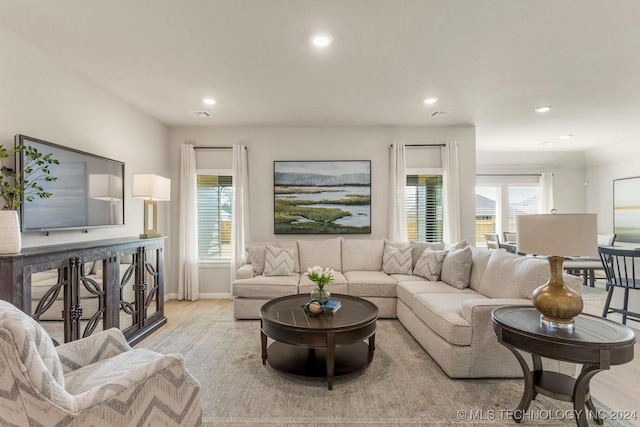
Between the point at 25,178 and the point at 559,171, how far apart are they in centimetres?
924

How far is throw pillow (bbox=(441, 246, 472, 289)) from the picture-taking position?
343 centimetres

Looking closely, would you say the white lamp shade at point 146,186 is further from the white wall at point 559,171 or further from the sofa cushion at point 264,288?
Result: the white wall at point 559,171

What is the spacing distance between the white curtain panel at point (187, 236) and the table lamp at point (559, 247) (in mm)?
4336

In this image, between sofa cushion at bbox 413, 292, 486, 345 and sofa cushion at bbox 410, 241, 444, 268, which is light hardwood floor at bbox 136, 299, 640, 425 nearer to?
sofa cushion at bbox 413, 292, 486, 345

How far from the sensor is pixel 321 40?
250 centimetres

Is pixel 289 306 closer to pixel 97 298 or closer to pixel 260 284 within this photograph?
pixel 260 284

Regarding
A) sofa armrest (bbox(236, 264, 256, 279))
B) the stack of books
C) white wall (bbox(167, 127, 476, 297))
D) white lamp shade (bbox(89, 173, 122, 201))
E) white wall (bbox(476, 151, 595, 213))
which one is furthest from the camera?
white wall (bbox(476, 151, 595, 213))

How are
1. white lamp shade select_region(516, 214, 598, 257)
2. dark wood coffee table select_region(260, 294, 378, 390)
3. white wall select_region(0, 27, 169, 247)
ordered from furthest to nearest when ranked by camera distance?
white wall select_region(0, 27, 169, 247)
dark wood coffee table select_region(260, 294, 378, 390)
white lamp shade select_region(516, 214, 598, 257)

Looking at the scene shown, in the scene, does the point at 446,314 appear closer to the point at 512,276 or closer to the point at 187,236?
the point at 512,276

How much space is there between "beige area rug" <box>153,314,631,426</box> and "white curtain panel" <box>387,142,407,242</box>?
2.19 metres

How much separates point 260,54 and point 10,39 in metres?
1.88

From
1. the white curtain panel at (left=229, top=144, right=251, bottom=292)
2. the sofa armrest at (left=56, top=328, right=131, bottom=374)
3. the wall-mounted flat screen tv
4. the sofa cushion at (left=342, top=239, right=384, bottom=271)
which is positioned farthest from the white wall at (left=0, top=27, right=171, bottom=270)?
the wall-mounted flat screen tv

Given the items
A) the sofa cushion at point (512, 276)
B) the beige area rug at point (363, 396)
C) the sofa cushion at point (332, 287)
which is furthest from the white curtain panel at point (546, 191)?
the beige area rug at point (363, 396)

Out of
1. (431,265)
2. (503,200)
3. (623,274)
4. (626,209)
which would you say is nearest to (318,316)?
(431,265)
